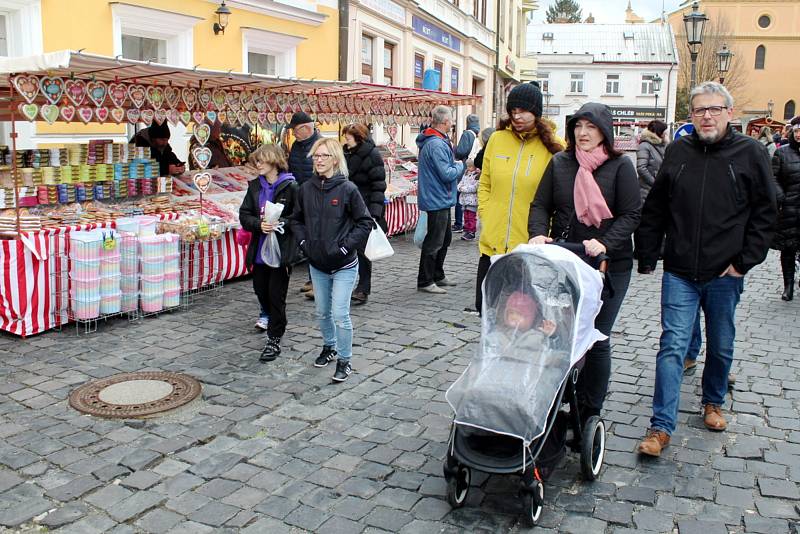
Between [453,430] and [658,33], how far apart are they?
71.5 m

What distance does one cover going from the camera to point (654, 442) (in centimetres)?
449

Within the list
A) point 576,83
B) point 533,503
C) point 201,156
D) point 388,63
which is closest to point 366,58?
point 388,63

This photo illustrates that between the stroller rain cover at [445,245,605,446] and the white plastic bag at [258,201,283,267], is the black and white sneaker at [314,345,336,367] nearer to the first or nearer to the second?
the white plastic bag at [258,201,283,267]

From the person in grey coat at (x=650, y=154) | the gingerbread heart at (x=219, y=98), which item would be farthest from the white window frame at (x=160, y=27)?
the person in grey coat at (x=650, y=154)

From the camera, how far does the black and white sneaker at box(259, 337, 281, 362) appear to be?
20.4 feet

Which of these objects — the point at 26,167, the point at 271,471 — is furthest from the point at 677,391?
the point at 26,167

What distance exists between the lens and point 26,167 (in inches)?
298

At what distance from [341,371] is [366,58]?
1432cm

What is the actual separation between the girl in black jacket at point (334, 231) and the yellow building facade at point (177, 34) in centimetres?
558

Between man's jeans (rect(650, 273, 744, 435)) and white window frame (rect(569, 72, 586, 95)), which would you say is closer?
man's jeans (rect(650, 273, 744, 435))

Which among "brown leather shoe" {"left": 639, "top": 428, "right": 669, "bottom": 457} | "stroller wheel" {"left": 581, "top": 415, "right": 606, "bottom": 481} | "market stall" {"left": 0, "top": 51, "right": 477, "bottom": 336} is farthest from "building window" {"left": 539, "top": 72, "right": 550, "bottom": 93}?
"stroller wheel" {"left": 581, "top": 415, "right": 606, "bottom": 481}

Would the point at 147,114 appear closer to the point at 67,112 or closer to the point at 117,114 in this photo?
the point at 117,114

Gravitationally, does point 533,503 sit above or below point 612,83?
below

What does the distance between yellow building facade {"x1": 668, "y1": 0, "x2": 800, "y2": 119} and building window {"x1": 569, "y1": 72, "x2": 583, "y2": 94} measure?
45.2 feet
